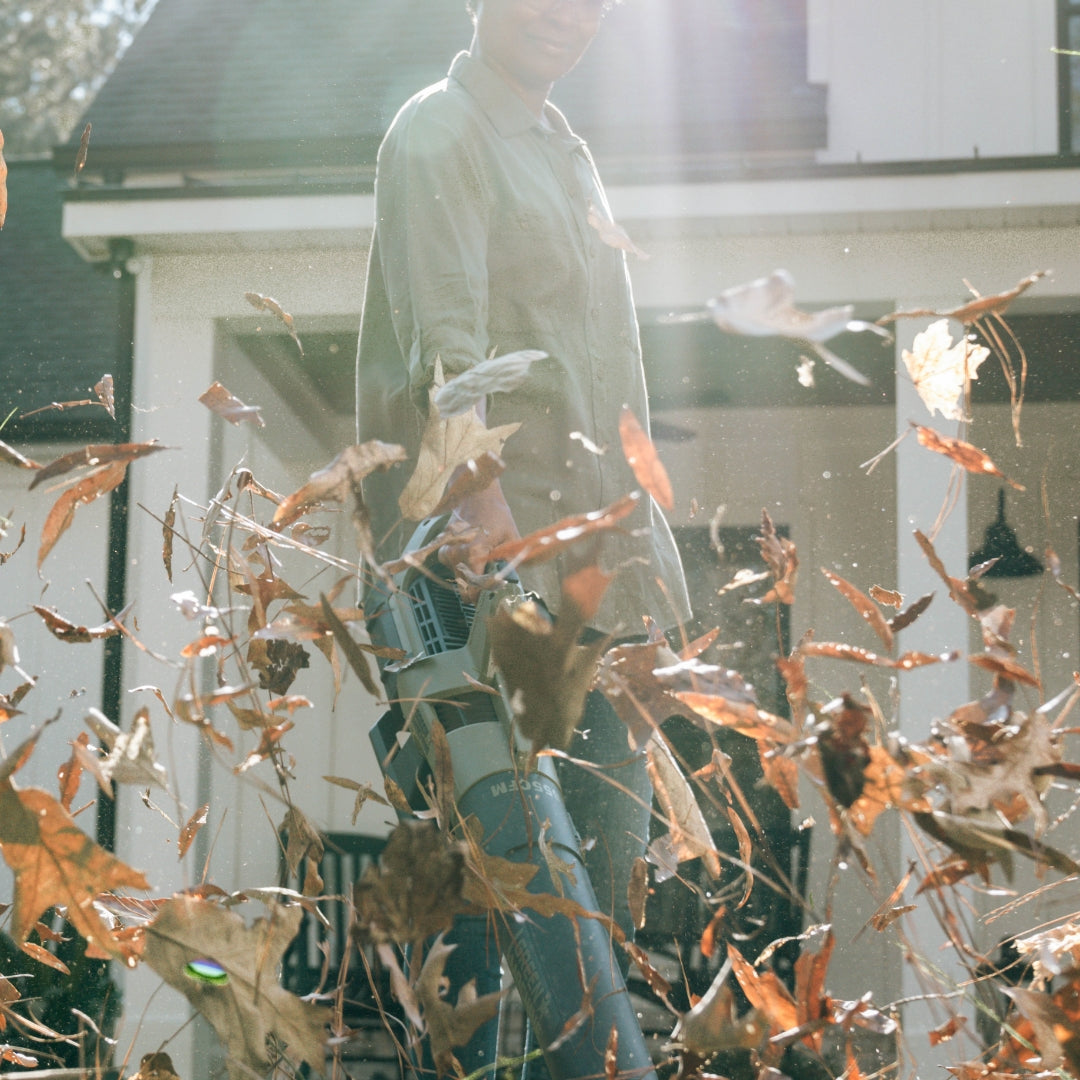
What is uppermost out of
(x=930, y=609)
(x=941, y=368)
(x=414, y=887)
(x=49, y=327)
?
(x=49, y=327)

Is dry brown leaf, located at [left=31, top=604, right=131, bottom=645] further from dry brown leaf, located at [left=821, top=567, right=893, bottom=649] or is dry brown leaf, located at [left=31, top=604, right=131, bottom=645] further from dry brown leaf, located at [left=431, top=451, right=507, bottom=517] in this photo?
dry brown leaf, located at [left=821, top=567, right=893, bottom=649]

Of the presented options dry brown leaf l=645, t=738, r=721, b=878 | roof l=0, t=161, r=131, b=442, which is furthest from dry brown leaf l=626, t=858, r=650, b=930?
roof l=0, t=161, r=131, b=442

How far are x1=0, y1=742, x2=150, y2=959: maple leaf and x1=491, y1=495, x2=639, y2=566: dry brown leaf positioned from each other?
221 mm

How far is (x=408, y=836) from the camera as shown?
506 mm

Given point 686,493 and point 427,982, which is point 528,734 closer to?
point 427,982

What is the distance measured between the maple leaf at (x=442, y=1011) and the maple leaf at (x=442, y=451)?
9.4 inches

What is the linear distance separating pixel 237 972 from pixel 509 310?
0.95m

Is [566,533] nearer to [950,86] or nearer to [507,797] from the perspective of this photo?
[507,797]

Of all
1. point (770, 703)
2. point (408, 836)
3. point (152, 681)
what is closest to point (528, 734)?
point (408, 836)

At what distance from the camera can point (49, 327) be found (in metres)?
5.96

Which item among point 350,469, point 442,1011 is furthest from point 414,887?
point 350,469

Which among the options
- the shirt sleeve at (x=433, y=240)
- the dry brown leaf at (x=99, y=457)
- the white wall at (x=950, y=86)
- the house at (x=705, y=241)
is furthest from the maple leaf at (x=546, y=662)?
the white wall at (x=950, y=86)

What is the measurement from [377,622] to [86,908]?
432mm

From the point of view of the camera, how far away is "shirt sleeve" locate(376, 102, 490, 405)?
1187 millimetres
